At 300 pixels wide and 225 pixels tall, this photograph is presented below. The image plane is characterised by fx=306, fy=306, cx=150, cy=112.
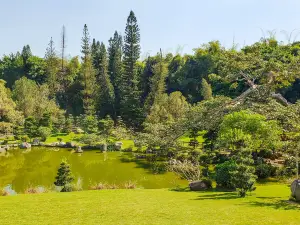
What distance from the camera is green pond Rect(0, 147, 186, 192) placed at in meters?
16.4

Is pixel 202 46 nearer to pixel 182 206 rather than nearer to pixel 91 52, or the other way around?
pixel 91 52

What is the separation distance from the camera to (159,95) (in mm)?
37219

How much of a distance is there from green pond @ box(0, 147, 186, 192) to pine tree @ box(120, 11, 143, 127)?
39.4 ft

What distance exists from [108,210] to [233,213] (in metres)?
3.38

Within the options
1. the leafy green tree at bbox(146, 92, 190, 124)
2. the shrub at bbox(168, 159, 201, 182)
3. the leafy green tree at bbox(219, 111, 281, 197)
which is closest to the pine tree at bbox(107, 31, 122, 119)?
the leafy green tree at bbox(146, 92, 190, 124)

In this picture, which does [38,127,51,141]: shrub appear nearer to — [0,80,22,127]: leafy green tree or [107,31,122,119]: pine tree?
[0,80,22,127]: leafy green tree

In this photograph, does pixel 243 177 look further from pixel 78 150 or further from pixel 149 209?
pixel 78 150

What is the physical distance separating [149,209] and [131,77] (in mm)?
33297

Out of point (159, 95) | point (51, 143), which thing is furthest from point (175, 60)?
point (51, 143)

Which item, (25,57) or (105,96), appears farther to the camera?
(25,57)

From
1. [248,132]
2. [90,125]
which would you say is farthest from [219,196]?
[90,125]

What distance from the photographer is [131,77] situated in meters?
41.0

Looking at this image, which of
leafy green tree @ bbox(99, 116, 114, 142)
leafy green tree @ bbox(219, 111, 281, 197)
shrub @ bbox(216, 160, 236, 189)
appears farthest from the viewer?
leafy green tree @ bbox(99, 116, 114, 142)

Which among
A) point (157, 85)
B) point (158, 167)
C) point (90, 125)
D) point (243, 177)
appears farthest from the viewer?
point (157, 85)
